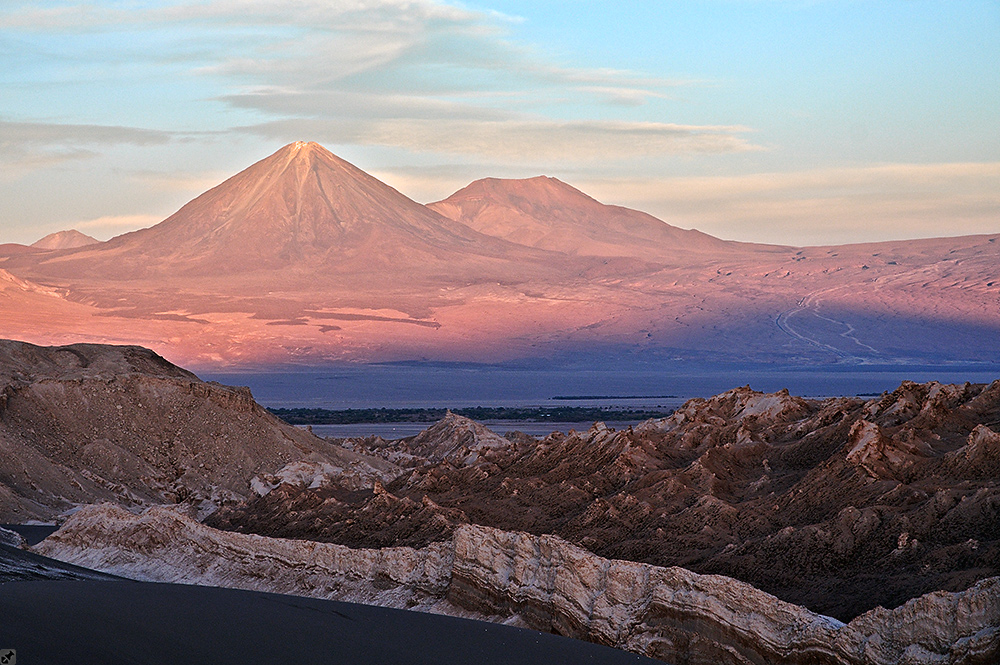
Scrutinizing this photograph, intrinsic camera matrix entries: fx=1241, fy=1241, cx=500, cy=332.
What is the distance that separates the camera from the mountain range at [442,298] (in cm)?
14588

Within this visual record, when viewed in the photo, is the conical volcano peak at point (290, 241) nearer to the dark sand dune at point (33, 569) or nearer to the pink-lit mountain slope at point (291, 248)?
Answer: the pink-lit mountain slope at point (291, 248)

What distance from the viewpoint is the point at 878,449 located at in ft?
53.9

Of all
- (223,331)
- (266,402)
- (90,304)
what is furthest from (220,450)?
(90,304)

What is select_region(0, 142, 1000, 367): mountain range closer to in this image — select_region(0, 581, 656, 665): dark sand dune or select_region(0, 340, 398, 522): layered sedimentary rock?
select_region(0, 340, 398, 522): layered sedimentary rock

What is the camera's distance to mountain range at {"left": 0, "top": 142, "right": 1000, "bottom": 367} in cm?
14588

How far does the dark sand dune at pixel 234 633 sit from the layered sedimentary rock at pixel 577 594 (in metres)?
0.51

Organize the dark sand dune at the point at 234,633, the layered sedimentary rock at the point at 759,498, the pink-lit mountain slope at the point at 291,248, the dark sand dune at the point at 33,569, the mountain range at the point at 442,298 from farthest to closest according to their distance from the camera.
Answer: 1. the pink-lit mountain slope at the point at 291,248
2. the mountain range at the point at 442,298
3. the dark sand dune at the point at 33,569
4. the layered sedimentary rock at the point at 759,498
5. the dark sand dune at the point at 234,633

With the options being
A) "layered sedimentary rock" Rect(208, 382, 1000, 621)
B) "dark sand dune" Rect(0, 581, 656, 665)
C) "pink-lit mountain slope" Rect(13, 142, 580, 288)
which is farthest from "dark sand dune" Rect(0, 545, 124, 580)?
"pink-lit mountain slope" Rect(13, 142, 580, 288)

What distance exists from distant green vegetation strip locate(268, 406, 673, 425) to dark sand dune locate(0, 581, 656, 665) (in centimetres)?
6022

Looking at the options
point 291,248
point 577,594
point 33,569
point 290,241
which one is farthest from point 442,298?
point 577,594

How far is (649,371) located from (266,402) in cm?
5527

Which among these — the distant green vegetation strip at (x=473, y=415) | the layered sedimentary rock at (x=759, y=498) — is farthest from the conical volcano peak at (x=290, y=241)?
the layered sedimentary rock at (x=759, y=498)

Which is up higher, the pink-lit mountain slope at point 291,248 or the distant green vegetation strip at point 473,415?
the pink-lit mountain slope at point 291,248

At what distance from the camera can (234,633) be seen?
13.0m
